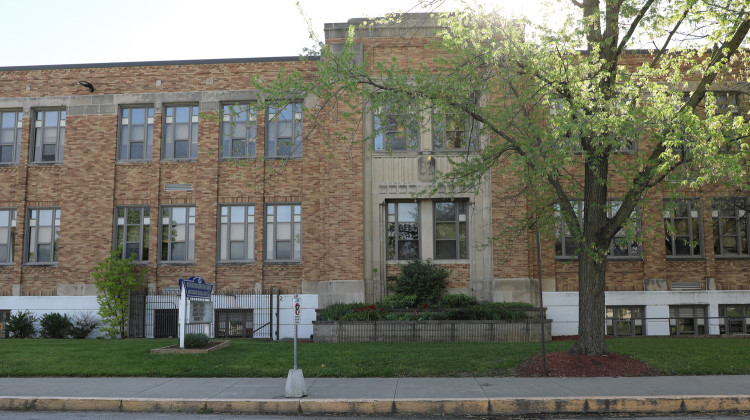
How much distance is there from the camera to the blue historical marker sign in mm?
15188

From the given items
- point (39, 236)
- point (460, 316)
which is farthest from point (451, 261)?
→ point (39, 236)

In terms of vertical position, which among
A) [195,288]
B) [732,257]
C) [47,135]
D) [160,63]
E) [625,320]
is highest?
[160,63]

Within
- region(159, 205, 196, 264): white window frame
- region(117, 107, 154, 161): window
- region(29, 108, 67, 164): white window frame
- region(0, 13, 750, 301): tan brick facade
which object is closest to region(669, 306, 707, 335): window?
region(0, 13, 750, 301): tan brick facade

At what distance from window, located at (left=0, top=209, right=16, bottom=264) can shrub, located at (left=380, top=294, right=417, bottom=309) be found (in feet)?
46.3

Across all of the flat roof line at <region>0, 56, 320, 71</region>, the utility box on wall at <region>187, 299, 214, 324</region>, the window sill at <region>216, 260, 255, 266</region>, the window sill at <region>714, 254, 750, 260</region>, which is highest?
the flat roof line at <region>0, 56, 320, 71</region>

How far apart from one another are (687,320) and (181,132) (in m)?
19.1

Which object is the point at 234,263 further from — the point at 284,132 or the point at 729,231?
the point at 729,231

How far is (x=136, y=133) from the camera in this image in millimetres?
22656

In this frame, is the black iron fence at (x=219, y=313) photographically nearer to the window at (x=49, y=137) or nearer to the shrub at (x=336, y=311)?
the shrub at (x=336, y=311)

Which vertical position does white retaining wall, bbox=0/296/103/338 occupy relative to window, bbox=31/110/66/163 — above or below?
below

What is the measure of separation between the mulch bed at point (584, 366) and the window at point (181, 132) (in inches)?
591

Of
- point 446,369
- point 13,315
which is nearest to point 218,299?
point 13,315

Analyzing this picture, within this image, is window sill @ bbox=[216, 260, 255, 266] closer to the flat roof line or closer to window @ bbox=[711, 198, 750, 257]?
the flat roof line

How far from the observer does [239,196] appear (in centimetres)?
2194
